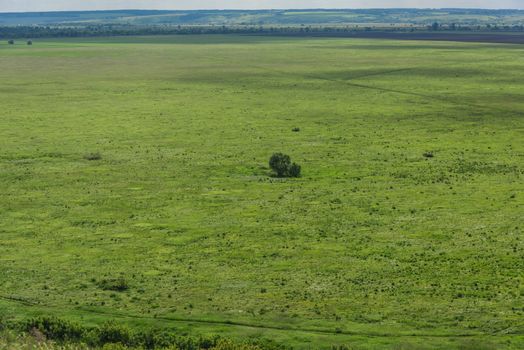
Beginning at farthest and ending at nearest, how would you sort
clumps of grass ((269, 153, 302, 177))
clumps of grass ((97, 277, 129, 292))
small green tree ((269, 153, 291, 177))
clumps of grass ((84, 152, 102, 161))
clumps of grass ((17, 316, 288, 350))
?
clumps of grass ((84, 152, 102, 161)) → small green tree ((269, 153, 291, 177)) → clumps of grass ((269, 153, 302, 177)) → clumps of grass ((97, 277, 129, 292)) → clumps of grass ((17, 316, 288, 350))

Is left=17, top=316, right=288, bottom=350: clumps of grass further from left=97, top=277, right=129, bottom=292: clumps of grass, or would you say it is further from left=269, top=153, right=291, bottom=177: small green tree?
left=269, top=153, right=291, bottom=177: small green tree

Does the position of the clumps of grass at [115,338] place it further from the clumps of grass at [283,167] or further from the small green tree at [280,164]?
the small green tree at [280,164]

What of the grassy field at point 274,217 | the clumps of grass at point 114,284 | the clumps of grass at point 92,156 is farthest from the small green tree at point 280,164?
the clumps of grass at point 114,284

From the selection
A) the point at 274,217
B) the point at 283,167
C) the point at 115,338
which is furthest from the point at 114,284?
the point at 283,167

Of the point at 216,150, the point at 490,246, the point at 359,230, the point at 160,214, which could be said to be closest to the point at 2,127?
the point at 216,150

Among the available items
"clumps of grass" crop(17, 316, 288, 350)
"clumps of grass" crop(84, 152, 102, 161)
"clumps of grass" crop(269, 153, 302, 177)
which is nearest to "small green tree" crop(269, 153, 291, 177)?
"clumps of grass" crop(269, 153, 302, 177)

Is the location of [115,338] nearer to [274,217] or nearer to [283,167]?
[274,217]
